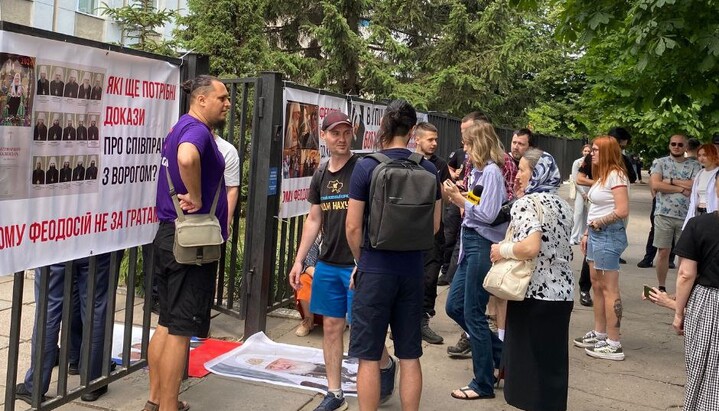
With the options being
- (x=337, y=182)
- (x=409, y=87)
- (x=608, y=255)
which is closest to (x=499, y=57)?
(x=409, y=87)

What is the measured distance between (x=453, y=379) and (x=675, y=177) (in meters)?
4.84

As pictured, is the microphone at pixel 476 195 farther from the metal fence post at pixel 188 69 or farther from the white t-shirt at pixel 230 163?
the metal fence post at pixel 188 69

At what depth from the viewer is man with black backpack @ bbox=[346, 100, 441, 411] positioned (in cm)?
377

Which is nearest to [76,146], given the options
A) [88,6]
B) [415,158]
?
[415,158]

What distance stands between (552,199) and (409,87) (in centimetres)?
1439

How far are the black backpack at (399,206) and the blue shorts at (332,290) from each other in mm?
817

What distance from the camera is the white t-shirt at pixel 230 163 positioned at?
5407mm

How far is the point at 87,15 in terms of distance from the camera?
1016 inches

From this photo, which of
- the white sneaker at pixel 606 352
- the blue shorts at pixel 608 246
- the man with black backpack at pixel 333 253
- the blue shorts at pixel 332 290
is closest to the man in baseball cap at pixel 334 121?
the man with black backpack at pixel 333 253

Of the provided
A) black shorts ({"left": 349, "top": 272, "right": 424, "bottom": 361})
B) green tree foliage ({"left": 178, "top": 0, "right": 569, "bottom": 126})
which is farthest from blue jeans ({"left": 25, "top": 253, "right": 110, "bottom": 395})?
green tree foliage ({"left": 178, "top": 0, "right": 569, "bottom": 126})

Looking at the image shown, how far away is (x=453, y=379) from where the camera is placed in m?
5.43

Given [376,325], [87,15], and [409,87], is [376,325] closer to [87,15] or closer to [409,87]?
[409,87]

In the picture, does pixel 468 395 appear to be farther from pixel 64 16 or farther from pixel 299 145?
pixel 64 16

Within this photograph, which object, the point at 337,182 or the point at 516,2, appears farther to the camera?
the point at 516,2
